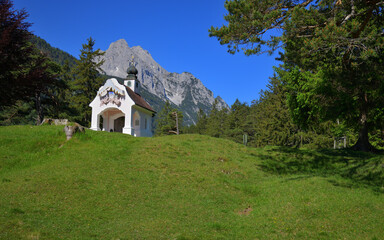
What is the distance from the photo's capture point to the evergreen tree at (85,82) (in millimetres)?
42056

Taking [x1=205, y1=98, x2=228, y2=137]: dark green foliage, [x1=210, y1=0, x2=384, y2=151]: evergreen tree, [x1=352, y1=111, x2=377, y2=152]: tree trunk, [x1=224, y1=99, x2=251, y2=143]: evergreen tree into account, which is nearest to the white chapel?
[x1=210, y1=0, x2=384, y2=151]: evergreen tree

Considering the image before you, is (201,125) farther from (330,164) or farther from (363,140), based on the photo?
(330,164)

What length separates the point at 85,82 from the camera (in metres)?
43.0

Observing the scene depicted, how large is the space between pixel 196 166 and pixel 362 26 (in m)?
9.57

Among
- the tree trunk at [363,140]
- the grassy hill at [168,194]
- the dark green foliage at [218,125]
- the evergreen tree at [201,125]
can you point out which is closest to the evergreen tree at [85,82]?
the grassy hill at [168,194]

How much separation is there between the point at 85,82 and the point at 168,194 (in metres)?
37.1

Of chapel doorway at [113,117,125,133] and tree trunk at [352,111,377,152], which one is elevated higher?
chapel doorway at [113,117,125,133]

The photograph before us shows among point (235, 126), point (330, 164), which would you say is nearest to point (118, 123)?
point (330, 164)

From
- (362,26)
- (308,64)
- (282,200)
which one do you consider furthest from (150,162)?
(362,26)

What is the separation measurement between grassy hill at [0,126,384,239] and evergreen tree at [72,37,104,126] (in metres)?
25.8

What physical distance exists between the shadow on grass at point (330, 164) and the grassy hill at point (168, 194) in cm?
8

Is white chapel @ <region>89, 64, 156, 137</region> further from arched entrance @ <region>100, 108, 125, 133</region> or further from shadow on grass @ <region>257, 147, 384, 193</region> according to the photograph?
shadow on grass @ <region>257, 147, 384, 193</region>

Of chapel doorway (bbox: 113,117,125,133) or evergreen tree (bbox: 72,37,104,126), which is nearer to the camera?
chapel doorway (bbox: 113,117,125,133)

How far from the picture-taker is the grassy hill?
295 inches
